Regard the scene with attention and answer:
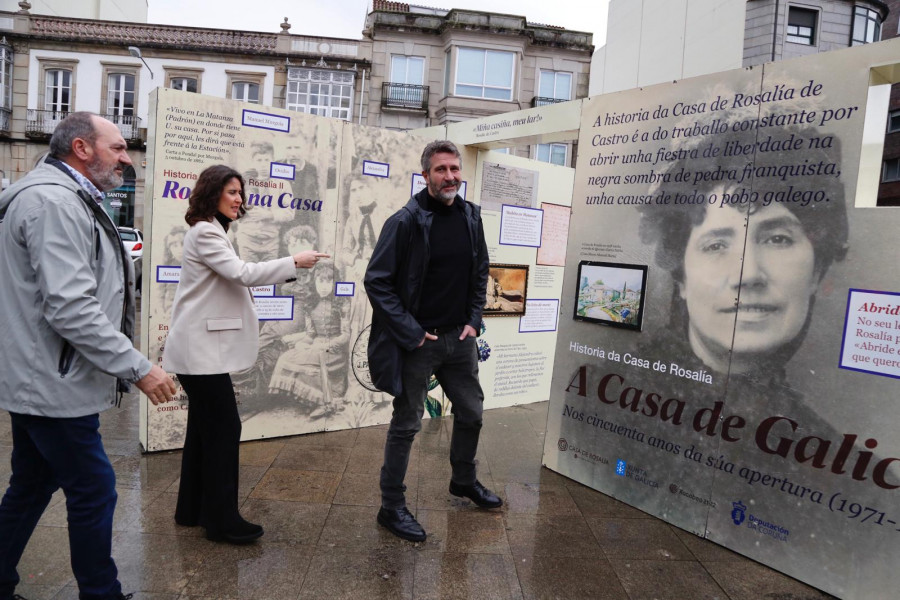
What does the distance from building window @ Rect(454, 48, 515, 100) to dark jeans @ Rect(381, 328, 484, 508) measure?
82.0 feet

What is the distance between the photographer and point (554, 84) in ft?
90.6

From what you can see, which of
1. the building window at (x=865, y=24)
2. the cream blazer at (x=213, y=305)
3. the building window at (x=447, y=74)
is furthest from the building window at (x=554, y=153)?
the cream blazer at (x=213, y=305)

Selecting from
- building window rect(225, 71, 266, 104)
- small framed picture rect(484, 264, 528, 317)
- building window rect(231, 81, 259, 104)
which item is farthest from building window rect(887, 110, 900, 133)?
small framed picture rect(484, 264, 528, 317)

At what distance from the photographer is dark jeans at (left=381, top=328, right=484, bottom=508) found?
3314 mm

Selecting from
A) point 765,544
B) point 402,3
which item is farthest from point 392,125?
point 765,544

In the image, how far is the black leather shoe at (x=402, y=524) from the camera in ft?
10.6

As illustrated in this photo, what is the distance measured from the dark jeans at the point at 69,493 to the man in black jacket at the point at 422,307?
4.56 feet

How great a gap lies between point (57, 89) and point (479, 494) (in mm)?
30274

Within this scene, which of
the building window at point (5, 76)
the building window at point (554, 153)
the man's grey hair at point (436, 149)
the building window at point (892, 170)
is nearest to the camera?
the man's grey hair at point (436, 149)

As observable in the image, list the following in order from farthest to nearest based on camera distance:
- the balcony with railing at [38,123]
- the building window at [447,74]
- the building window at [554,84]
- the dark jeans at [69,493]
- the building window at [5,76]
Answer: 1. the building window at [554,84]
2. the building window at [447,74]
3. the balcony with railing at [38,123]
4. the building window at [5,76]
5. the dark jeans at [69,493]

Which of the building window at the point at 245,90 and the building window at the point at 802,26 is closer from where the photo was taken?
the building window at the point at 245,90

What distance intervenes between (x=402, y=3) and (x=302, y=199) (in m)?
31.3

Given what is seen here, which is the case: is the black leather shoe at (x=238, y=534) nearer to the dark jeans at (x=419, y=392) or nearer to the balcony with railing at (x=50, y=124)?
the dark jeans at (x=419, y=392)

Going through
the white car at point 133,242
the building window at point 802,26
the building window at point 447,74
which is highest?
the building window at point 802,26
